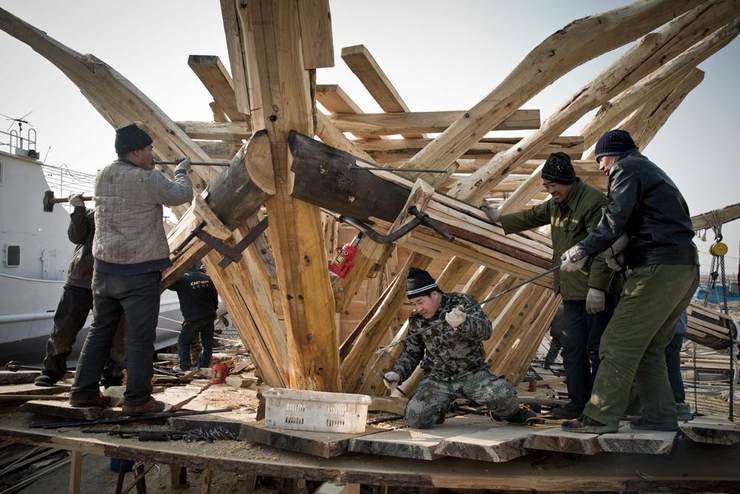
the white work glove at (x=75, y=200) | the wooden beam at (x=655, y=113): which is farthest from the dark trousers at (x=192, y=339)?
the wooden beam at (x=655, y=113)

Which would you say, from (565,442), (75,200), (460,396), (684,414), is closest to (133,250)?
(75,200)

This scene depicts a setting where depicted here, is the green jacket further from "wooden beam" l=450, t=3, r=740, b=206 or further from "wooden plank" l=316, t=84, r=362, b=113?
"wooden plank" l=316, t=84, r=362, b=113

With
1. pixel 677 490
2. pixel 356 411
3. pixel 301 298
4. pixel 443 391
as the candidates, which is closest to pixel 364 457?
pixel 356 411

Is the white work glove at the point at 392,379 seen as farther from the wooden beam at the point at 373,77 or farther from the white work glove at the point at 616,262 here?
the wooden beam at the point at 373,77

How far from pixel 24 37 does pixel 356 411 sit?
411 centimetres

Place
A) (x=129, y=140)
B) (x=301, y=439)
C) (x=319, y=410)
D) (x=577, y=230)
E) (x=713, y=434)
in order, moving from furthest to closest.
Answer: (x=129, y=140) < (x=577, y=230) < (x=319, y=410) < (x=301, y=439) < (x=713, y=434)

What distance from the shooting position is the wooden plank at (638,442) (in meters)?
2.87

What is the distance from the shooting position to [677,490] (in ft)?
10.5

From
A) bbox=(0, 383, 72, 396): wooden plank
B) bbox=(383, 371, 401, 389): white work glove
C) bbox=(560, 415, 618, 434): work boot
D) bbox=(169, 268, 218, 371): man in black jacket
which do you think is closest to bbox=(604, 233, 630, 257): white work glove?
bbox=(560, 415, 618, 434): work boot

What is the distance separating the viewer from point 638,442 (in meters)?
2.91

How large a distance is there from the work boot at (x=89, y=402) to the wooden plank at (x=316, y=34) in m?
2.98

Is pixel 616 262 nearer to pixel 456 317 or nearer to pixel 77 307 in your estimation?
pixel 456 317

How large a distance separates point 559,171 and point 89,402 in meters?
3.82

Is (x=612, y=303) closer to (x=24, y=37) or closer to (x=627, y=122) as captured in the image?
(x=627, y=122)
